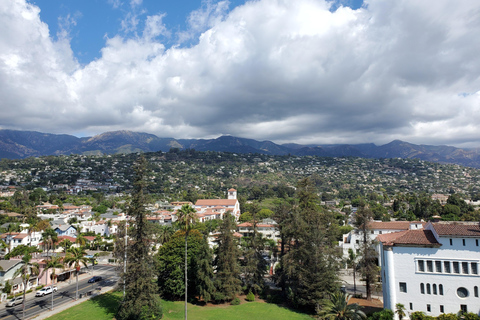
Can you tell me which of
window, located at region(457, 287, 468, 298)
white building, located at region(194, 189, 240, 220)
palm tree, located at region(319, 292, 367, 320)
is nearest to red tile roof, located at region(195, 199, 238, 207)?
white building, located at region(194, 189, 240, 220)

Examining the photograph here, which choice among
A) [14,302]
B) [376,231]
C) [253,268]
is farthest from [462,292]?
[14,302]

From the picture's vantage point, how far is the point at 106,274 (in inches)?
1921

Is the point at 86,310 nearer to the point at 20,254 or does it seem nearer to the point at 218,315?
the point at 218,315

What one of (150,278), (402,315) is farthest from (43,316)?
(402,315)

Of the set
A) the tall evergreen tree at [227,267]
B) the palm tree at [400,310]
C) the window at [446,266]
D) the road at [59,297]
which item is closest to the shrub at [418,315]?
the palm tree at [400,310]

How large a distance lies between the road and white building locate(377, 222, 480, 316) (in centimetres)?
3908

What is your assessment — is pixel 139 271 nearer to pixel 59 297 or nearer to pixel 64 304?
pixel 64 304

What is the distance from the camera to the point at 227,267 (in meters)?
36.8

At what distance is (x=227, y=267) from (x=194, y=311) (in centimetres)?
A: 642

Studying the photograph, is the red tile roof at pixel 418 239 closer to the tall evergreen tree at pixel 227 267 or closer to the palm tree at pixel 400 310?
the palm tree at pixel 400 310

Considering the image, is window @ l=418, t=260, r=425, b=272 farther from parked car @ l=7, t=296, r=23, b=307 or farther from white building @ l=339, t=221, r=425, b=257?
parked car @ l=7, t=296, r=23, b=307

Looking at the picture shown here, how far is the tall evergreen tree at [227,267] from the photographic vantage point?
3622cm

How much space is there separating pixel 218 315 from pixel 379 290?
74.1 ft

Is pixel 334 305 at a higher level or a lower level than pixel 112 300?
higher
